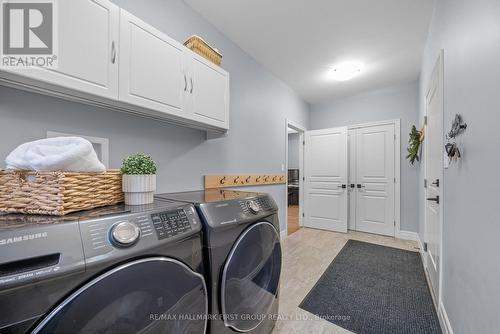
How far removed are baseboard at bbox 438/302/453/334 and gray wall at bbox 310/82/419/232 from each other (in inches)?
89.0

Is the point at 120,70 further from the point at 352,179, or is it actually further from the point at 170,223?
the point at 352,179

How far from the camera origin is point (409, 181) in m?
3.43

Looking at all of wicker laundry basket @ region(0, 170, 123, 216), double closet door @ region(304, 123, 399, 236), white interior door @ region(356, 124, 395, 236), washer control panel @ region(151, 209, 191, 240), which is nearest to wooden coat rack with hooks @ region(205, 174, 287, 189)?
double closet door @ region(304, 123, 399, 236)

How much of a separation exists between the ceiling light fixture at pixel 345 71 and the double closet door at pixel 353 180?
0.92 meters

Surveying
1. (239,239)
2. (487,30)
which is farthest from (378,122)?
(239,239)

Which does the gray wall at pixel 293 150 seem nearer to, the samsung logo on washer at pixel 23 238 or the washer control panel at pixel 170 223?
the washer control panel at pixel 170 223

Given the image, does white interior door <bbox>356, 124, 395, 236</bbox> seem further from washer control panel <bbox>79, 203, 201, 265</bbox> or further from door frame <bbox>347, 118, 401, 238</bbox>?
washer control panel <bbox>79, 203, 201, 265</bbox>

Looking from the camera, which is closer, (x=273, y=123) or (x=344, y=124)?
(x=273, y=123)

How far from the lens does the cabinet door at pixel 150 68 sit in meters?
1.19

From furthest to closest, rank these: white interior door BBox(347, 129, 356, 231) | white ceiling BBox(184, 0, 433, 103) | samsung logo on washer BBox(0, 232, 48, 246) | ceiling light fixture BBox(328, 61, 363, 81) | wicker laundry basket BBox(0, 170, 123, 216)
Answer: white interior door BBox(347, 129, 356, 231), ceiling light fixture BBox(328, 61, 363, 81), white ceiling BBox(184, 0, 433, 103), wicker laundry basket BBox(0, 170, 123, 216), samsung logo on washer BBox(0, 232, 48, 246)

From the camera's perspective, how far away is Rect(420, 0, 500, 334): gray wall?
2.67 ft

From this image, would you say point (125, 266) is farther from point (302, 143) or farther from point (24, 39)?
point (302, 143)

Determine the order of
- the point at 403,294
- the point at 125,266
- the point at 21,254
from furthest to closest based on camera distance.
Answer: the point at 403,294 → the point at 125,266 → the point at 21,254

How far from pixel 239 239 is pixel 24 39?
1.33 metres
